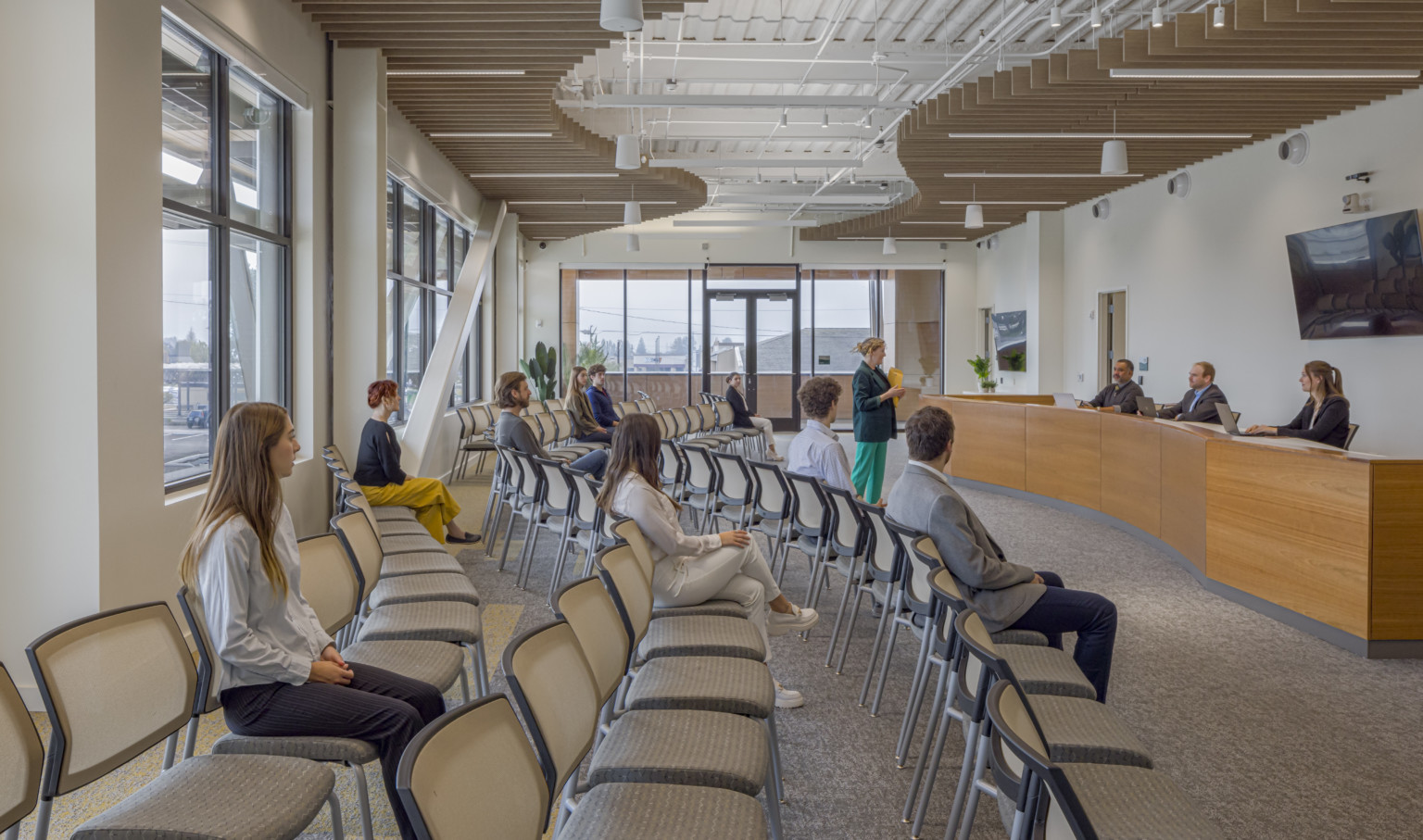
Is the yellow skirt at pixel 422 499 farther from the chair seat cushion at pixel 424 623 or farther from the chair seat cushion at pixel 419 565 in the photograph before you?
the chair seat cushion at pixel 424 623

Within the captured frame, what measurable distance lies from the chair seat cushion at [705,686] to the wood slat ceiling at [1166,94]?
5256mm

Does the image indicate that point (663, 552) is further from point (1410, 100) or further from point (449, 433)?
point (449, 433)

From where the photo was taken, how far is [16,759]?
6.15 feet

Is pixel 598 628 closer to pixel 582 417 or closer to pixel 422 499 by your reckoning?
pixel 422 499

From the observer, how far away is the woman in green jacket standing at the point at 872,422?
7.04 metres

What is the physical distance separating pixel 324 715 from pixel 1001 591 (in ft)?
7.51

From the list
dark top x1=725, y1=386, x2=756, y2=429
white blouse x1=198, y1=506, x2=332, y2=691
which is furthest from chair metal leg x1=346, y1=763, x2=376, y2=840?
dark top x1=725, y1=386, x2=756, y2=429

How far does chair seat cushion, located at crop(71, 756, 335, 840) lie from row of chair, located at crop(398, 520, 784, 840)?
0.52 m

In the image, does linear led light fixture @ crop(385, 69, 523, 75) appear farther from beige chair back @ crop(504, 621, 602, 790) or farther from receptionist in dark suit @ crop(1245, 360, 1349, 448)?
receptionist in dark suit @ crop(1245, 360, 1349, 448)

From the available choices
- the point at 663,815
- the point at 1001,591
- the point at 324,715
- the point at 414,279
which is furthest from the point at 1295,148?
the point at 324,715

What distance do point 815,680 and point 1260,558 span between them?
9.28 ft

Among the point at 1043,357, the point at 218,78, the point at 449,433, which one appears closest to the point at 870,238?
the point at 1043,357

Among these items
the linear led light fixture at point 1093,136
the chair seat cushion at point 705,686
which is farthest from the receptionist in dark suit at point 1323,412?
the chair seat cushion at point 705,686

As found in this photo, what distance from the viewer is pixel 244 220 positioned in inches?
216
